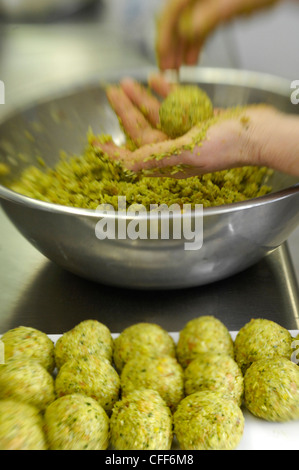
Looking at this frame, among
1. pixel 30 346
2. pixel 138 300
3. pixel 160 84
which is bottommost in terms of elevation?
pixel 30 346

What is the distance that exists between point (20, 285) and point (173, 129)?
0.45m

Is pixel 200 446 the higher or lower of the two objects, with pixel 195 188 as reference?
lower

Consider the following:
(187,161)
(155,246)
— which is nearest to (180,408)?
(155,246)

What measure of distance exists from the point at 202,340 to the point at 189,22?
2.35 feet

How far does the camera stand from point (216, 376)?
0.72 meters

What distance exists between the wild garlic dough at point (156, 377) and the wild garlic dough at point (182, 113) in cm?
48

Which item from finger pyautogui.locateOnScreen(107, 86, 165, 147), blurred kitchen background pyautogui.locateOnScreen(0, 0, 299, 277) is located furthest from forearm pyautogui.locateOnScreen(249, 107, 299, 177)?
blurred kitchen background pyautogui.locateOnScreen(0, 0, 299, 277)

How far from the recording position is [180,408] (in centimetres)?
69

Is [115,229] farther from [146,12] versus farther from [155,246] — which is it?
[146,12]

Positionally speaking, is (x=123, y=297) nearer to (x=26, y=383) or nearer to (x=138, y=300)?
(x=138, y=300)

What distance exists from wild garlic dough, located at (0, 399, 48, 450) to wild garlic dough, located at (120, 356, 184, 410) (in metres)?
0.14

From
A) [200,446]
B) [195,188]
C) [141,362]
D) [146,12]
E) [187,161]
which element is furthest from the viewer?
[146,12]

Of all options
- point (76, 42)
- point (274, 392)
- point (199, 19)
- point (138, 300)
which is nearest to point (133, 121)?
point (199, 19)

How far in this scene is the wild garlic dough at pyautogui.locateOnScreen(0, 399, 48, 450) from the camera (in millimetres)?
597
